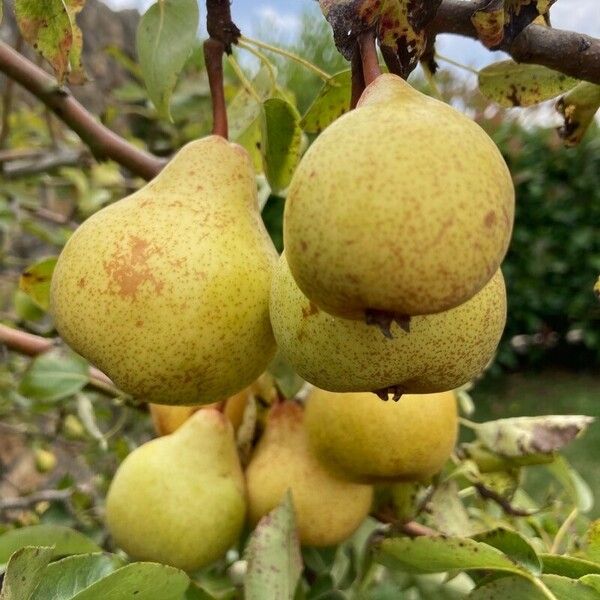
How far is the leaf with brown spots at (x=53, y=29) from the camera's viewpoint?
0.59 meters

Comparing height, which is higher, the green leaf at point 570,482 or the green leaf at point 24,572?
the green leaf at point 24,572

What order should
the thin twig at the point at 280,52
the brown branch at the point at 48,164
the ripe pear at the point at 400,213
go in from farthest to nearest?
the brown branch at the point at 48,164
the thin twig at the point at 280,52
the ripe pear at the point at 400,213

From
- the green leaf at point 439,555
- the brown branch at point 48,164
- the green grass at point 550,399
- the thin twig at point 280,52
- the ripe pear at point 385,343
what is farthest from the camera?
the green grass at point 550,399

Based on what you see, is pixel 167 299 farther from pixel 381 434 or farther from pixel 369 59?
pixel 381 434

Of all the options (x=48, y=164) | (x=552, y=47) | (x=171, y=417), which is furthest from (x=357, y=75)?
(x=48, y=164)

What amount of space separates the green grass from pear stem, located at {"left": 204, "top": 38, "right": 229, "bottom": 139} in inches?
142

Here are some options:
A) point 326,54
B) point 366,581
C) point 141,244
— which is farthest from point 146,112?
point 326,54

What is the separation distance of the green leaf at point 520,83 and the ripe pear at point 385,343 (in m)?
0.24

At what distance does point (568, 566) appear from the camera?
601 millimetres

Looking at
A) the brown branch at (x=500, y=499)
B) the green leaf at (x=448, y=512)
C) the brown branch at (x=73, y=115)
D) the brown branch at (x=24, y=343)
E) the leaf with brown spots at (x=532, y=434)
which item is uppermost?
the brown branch at (x=73, y=115)

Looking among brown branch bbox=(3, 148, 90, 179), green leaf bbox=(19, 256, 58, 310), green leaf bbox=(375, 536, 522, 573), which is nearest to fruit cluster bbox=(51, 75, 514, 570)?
green leaf bbox=(375, 536, 522, 573)

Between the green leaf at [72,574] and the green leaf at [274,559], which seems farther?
the green leaf at [274,559]

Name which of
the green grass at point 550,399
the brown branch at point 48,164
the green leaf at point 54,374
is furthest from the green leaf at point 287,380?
the green grass at point 550,399

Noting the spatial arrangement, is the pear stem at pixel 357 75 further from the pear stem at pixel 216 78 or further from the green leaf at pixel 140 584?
the green leaf at pixel 140 584
